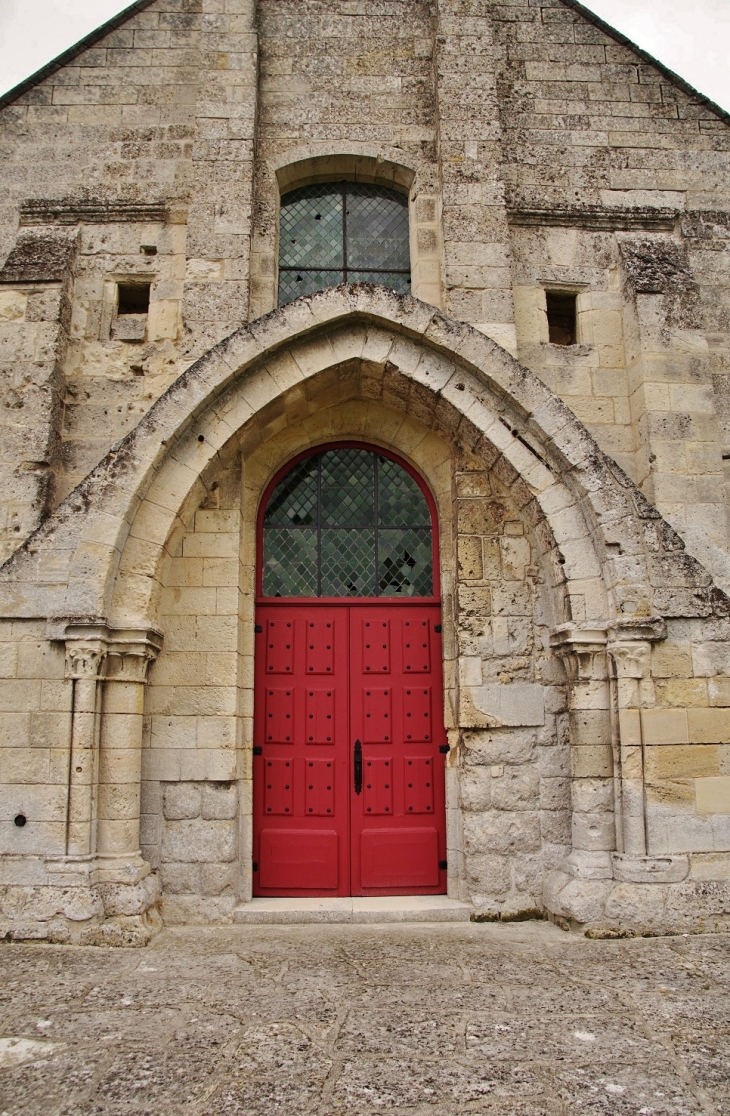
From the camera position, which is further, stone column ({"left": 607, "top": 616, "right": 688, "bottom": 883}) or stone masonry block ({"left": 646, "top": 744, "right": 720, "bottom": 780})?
stone masonry block ({"left": 646, "top": 744, "right": 720, "bottom": 780})

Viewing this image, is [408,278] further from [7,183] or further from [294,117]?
[7,183]

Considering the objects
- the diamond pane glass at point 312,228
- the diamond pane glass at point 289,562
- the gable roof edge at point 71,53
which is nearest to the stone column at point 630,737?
the diamond pane glass at point 289,562

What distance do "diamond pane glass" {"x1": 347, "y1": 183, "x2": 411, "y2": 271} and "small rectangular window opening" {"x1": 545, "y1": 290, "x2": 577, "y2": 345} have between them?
114 centimetres

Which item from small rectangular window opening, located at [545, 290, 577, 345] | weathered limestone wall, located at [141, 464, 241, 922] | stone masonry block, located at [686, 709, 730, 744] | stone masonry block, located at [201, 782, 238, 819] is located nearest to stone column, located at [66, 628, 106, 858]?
weathered limestone wall, located at [141, 464, 241, 922]

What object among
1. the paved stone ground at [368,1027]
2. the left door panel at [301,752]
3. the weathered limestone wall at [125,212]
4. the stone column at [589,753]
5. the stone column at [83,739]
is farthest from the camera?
the weathered limestone wall at [125,212]

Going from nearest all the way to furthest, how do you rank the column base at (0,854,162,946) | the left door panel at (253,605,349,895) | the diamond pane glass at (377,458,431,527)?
the column base at (0,854,162,946) < the left door panel at (253,605,349,895) < the diamond pane glass at (377,458,431,527)

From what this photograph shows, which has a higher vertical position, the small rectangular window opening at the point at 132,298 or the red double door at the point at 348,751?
the small rectangular window opening at the point at 132,298

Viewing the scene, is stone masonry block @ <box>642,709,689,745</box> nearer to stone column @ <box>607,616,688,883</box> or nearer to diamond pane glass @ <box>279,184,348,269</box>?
stone column @ <box>607,616,688,883</box>

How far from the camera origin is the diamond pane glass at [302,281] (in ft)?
19.4

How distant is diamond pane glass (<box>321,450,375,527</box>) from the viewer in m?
5.52

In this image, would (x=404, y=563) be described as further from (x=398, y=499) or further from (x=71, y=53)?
(x=71, y=53)

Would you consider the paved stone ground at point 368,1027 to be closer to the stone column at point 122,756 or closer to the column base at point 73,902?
the column base at point 73,902

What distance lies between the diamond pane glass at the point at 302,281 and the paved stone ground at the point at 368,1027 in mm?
4368

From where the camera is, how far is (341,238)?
605 cm
